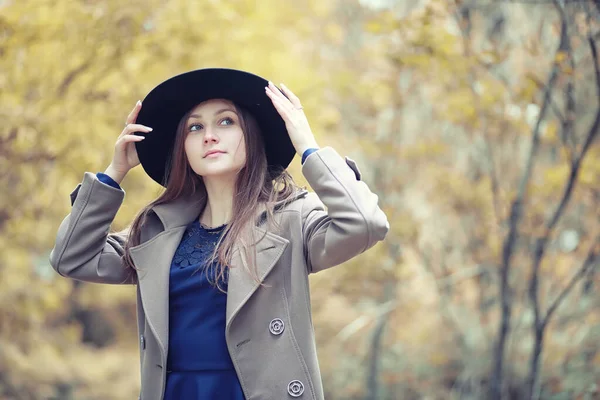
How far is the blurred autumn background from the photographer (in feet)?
15.0

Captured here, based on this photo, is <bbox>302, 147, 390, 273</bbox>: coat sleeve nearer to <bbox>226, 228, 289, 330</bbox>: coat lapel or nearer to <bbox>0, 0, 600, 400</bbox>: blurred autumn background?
<bbox>226, 228, 289, 330</bbox>: coat lapel

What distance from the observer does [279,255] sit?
2064 mm

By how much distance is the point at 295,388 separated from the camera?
1974 mm

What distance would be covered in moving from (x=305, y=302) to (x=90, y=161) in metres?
3.15

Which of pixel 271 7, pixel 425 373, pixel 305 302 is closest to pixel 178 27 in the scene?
pixel 271 7

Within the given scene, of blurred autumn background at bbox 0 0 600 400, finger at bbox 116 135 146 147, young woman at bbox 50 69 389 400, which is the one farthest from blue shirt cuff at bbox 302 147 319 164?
blurred autumn background at bbox 0 0 600 400

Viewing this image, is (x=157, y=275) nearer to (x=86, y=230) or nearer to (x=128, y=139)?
(x=86, y=230)

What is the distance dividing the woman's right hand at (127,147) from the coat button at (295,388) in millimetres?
846

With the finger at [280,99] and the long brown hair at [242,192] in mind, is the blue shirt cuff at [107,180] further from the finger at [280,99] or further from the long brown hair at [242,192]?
the finger at [280,99]

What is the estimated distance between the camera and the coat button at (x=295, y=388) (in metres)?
1.97

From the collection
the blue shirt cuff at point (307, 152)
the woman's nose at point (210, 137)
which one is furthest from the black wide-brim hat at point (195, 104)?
the blue shirt cuff at point (307, 152)

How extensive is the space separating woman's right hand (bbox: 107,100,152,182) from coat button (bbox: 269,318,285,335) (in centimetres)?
70

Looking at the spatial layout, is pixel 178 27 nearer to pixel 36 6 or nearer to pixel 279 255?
pixel 36 6

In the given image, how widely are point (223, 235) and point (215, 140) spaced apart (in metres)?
0.29
